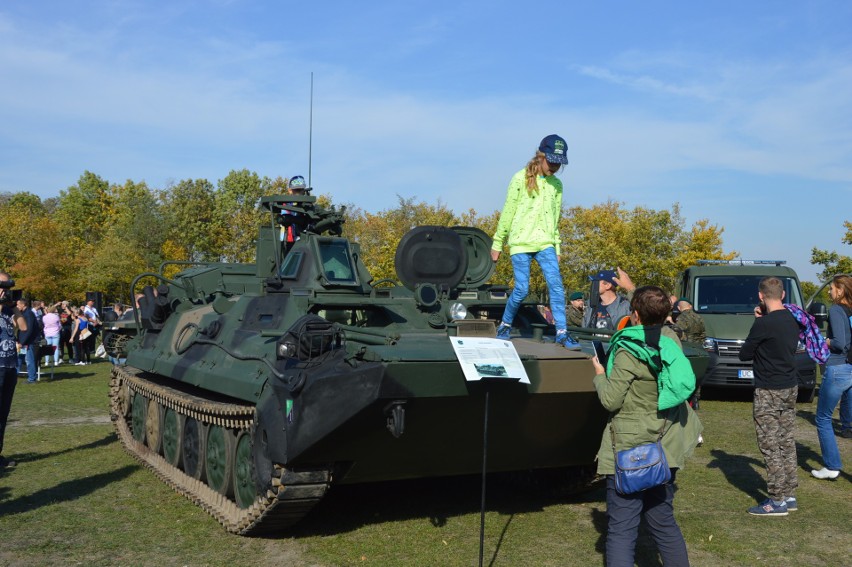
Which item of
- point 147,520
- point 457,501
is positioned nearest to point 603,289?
point 457,501

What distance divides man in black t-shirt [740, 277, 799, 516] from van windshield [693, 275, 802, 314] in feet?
28.7

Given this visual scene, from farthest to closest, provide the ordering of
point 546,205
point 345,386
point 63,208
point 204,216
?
point 63,208 → point 204,216 → point 546,205 → point 345,386

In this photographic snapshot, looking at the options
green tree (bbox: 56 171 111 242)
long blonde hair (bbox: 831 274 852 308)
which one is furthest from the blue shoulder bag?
green tree (bbox: 56 171 111 242)

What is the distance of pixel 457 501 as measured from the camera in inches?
332

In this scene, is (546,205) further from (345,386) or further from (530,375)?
(345,386)

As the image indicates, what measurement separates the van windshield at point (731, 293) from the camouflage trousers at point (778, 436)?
28.7ft

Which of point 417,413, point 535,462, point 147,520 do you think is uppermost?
point 417,413

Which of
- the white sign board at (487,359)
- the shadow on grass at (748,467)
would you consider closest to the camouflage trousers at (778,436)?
the shadow on grass at (748,467)

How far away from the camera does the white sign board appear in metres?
6.14

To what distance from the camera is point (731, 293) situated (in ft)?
54.1

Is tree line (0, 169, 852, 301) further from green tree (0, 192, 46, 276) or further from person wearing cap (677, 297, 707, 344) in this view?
person wearing cap (677, 297, 707, 344)

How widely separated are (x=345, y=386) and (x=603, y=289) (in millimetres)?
3716

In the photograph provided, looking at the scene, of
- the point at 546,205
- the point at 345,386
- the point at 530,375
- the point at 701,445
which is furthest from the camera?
the point at 701,445

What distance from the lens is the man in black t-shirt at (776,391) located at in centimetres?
764
